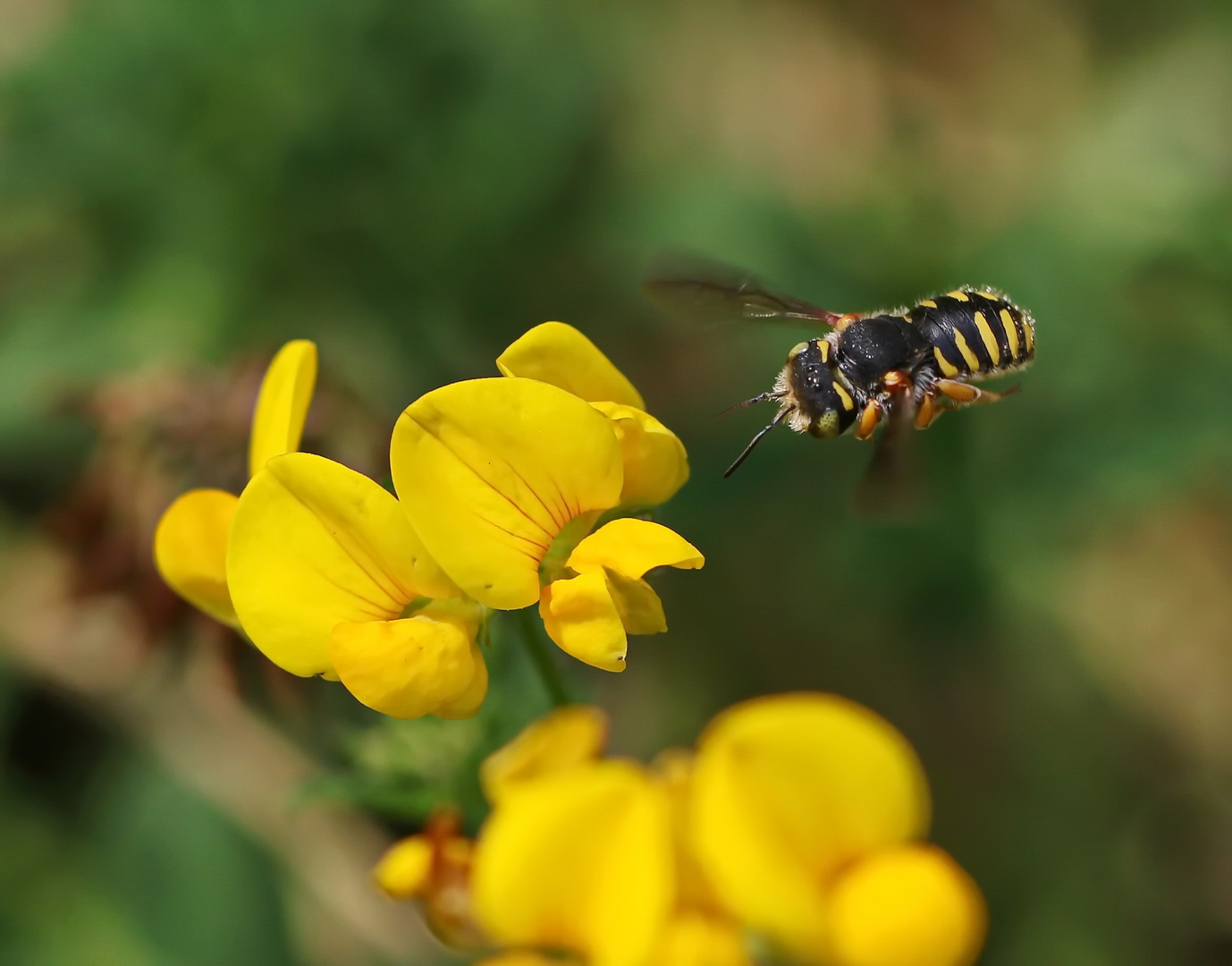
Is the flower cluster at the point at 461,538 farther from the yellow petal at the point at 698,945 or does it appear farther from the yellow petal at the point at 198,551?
the yellow petal at the point at 698,945

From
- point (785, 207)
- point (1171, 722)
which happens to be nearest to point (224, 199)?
point (785, 207)

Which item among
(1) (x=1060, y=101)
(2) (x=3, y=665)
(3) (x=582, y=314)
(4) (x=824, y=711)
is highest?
(1) (x=1060, y=101)

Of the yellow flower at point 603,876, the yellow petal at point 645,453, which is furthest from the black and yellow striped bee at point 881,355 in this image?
the yellow flower at point 603,876

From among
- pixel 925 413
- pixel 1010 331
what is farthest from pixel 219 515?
pixel 1010 331

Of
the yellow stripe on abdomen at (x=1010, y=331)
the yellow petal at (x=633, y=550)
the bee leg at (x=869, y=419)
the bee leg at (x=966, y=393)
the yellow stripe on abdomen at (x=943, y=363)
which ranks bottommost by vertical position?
the yellow petal at (x=633, y=550)

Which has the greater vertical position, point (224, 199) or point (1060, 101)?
point (1060, 101)

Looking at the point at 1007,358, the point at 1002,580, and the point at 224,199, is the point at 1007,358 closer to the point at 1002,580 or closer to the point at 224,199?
the point at 1002,580

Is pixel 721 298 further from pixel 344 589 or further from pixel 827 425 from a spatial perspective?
pixel 344 589
